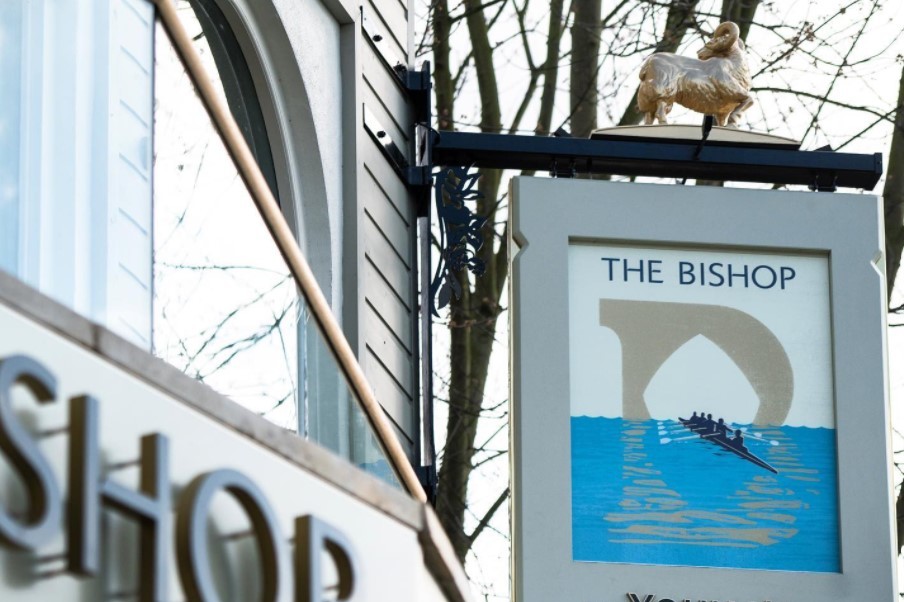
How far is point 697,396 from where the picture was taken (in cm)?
608

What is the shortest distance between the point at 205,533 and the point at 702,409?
10.3ft

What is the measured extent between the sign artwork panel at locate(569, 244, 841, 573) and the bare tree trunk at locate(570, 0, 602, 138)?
7767 millimetres

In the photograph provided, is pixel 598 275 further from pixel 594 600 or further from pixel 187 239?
pixel 187 239

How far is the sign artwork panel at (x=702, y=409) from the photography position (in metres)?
5.87

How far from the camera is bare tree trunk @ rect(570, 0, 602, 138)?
13945mm

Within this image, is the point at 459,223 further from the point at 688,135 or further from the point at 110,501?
the point at 110,501

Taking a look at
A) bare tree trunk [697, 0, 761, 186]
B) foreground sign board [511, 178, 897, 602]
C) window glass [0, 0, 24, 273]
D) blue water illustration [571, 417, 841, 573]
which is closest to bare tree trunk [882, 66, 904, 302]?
bare tree trunk [697, 0, 761, 186]

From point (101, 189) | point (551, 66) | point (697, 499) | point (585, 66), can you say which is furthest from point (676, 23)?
point (101, 189)

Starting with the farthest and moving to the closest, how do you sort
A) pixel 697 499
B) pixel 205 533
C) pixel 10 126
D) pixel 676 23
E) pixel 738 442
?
pixel 676 23, pixel 738 442, pixel 697 499, pixel 10 126, pixel 205 533

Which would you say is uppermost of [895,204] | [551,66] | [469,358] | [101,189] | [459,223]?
[551,66]

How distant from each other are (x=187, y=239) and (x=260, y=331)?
0.85ft

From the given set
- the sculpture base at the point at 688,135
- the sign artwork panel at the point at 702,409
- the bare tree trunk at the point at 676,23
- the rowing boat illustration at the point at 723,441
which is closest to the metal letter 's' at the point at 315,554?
the sign artwork panel at the point at 702,409

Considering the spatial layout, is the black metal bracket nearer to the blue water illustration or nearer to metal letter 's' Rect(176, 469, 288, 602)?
the blue water illustration

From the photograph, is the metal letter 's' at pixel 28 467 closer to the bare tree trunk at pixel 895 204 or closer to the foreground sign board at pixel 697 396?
the foreground sign board at pixel 697 396
